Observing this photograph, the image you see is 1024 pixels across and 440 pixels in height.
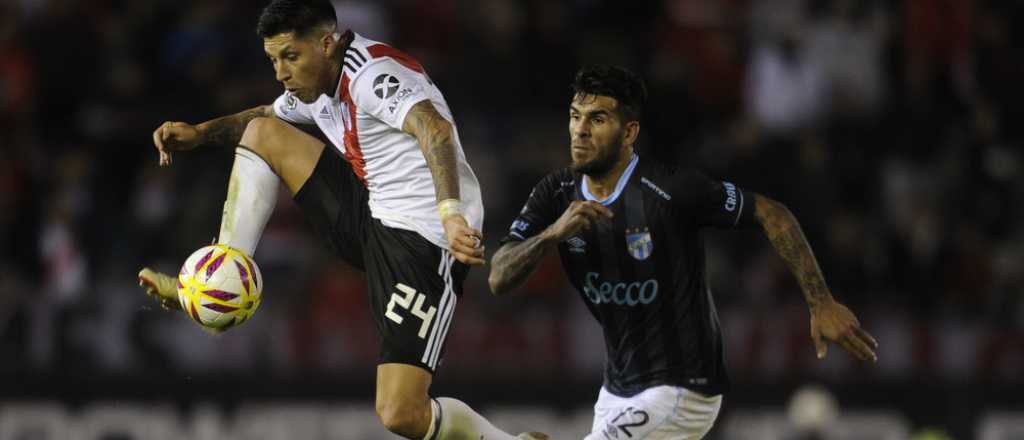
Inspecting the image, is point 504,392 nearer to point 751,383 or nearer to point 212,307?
point 751,383

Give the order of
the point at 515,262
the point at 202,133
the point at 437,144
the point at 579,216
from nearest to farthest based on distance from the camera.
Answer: the point at 579,216 < the point at 437,144 < the point at 515,262 < the point at 202,133

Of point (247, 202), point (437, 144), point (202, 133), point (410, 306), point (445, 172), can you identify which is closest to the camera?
point (445, 172)

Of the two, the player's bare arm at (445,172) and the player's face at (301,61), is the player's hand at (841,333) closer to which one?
the player's bare arm at (445,172)


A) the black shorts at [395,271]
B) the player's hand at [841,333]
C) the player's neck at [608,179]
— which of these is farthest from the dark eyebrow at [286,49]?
the player's hand at [841,333]

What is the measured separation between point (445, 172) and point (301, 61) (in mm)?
883

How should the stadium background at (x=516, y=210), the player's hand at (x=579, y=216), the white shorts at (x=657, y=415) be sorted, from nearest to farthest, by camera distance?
the player's hand at (x=579, y=216) < the white shorts at (x=657, y=415) < the stadium background at (x=516, y=210)

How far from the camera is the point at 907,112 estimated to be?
43.4ft

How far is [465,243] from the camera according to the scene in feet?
19.7

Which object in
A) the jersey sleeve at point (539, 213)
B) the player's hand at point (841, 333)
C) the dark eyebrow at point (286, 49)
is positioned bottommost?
the player's hand at point (841, 333)

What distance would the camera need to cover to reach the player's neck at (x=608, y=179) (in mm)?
6867

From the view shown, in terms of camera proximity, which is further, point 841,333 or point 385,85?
point 385,85

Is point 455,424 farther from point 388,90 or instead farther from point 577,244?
point 388,90

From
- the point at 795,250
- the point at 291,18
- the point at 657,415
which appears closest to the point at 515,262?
the point at 657,415

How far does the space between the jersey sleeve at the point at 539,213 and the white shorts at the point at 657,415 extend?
84 centimetres
